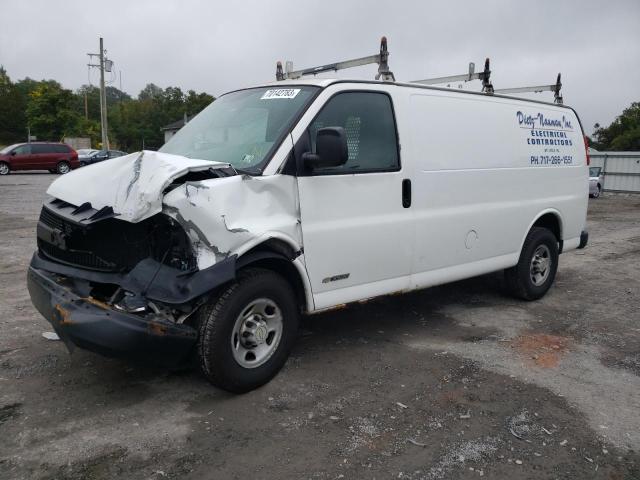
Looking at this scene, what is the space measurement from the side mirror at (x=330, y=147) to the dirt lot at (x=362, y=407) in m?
1.61

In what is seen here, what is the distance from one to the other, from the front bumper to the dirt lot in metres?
0.48

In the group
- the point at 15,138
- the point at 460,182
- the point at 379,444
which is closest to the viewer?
the point at 379,444

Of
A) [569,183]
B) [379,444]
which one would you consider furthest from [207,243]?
[569,183]

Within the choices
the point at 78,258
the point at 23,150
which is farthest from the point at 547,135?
the point at 23,150

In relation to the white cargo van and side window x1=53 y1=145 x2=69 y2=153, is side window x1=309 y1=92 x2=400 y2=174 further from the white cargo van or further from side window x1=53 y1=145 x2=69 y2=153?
side window x1=53 y1=145 x2=69 y2=153

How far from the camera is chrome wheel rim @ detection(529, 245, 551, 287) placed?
20.7 feet

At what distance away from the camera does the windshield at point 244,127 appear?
4.00 m

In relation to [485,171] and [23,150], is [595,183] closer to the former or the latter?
[485,171]

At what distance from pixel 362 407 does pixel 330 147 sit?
69.3 inches

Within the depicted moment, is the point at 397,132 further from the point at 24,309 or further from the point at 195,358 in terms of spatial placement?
the point at 24,309

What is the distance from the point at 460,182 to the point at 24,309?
4.44 metres

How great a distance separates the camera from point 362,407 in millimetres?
3752

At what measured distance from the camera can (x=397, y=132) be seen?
4609mm

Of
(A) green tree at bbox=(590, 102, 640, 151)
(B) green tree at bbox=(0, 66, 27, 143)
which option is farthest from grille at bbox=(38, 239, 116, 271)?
(B) green tree at bbox=(0, 66, 27, 143)
